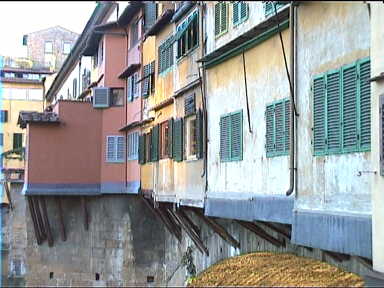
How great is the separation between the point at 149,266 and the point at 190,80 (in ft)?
33.0

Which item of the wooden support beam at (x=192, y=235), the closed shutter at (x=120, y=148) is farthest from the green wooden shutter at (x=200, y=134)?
the closed shutter at (x=120, y=148)

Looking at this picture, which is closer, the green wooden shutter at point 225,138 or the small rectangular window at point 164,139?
the green wooden shutter at point 225,138

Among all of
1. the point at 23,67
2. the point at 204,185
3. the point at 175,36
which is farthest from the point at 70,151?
the point at 23,67

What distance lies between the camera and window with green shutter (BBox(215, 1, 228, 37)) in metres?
12.6

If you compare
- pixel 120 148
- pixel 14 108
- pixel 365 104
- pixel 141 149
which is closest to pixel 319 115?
pixel 365 104

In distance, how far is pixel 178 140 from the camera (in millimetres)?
16359

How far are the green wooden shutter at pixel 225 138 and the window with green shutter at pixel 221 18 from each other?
1.64m

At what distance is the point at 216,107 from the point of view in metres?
13.2

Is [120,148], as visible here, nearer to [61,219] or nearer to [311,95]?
[61,219]

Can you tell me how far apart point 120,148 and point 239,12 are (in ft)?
45.3

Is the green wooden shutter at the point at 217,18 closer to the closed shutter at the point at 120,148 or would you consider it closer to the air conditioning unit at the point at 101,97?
the air conditioning unit at the point at 101,97

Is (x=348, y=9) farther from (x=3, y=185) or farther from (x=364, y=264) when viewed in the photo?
(x=3, y=185)

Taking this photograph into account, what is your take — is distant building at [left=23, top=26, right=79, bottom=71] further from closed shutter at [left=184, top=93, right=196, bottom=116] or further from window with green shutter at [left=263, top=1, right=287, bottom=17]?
window with green shutter at [left=263, top=1, right=287, bottom=17]

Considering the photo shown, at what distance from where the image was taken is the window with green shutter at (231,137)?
11852 millimetres
